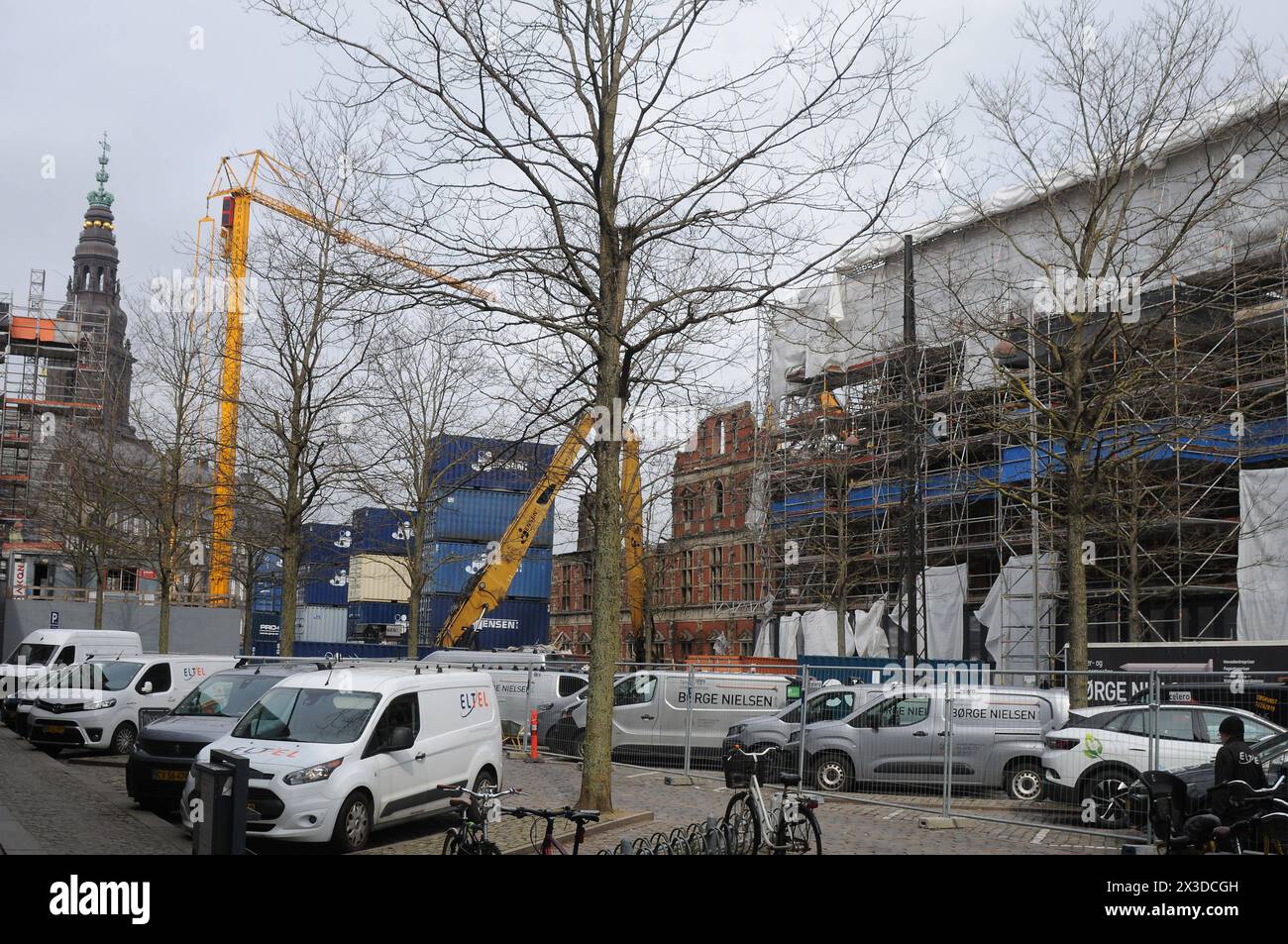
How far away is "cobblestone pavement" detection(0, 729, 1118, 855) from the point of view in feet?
39.9

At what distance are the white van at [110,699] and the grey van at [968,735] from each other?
1184cm

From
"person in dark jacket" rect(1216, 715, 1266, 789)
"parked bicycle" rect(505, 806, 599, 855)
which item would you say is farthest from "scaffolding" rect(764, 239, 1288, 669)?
"parked bicycle" rect(505, 806, 599, 855)

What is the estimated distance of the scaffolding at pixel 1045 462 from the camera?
64.1 ft

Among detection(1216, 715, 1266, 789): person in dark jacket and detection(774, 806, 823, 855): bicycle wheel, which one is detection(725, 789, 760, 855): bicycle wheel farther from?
detection(1216, 715, 1266, 789): person in dark jacket

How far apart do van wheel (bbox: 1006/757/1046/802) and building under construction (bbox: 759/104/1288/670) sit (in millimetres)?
4068

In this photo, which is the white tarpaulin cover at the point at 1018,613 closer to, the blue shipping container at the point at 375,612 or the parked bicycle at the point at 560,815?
the parked bicycle at the point at 560,815

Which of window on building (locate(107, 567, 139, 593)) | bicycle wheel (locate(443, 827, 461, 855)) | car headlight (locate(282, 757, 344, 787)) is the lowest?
bicycle wheel (locate(443, 827, 461, 855))

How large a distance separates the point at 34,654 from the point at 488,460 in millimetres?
16512

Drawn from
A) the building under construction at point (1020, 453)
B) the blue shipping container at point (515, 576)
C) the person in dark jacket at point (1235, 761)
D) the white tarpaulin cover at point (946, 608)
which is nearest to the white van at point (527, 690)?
the building under construction at point (1020, 453)

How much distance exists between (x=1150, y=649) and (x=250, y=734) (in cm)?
1968

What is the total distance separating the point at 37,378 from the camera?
71750 mm

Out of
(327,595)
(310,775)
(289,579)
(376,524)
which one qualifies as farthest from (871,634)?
(327,595)

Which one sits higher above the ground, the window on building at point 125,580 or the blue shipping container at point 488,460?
the blue shipping container at point 488,460
